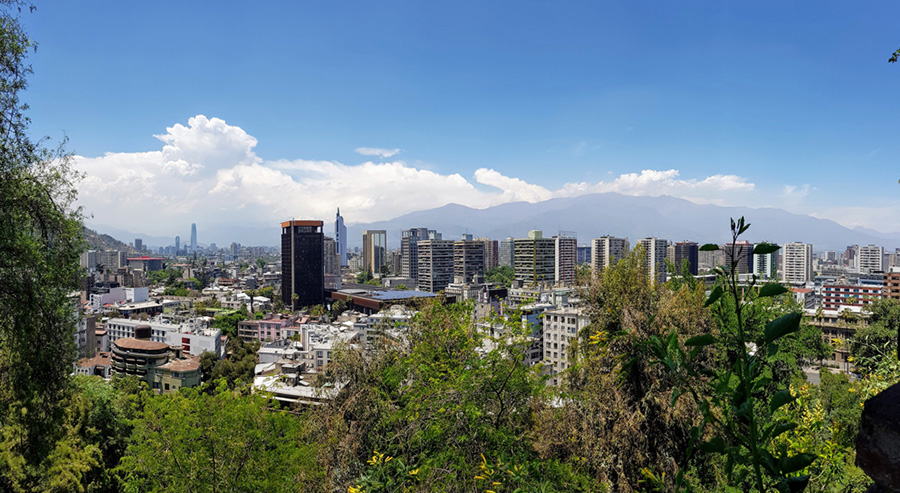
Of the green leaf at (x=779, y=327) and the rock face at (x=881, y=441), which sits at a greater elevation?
the green leaf at (x=779, y=327)

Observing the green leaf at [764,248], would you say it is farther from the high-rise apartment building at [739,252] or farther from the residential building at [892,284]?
the residential building at [892,284]

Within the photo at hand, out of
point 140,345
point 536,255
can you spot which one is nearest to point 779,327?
point 140,345

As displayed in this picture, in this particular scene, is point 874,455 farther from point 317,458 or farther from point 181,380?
point 181,380

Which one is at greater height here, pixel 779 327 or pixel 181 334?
pixel 779 327

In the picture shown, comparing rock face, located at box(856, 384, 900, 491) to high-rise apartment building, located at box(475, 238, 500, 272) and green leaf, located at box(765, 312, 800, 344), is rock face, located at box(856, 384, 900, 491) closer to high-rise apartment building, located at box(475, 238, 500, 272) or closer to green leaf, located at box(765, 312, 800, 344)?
green leaf, located at box(765, 312, 800, 344)

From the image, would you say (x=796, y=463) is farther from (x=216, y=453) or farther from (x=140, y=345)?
(x=140, y=345)

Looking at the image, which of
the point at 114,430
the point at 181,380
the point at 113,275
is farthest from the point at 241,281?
the point at 114,430

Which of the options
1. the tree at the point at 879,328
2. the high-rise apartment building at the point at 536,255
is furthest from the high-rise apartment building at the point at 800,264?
the tree at the point at 879,328
